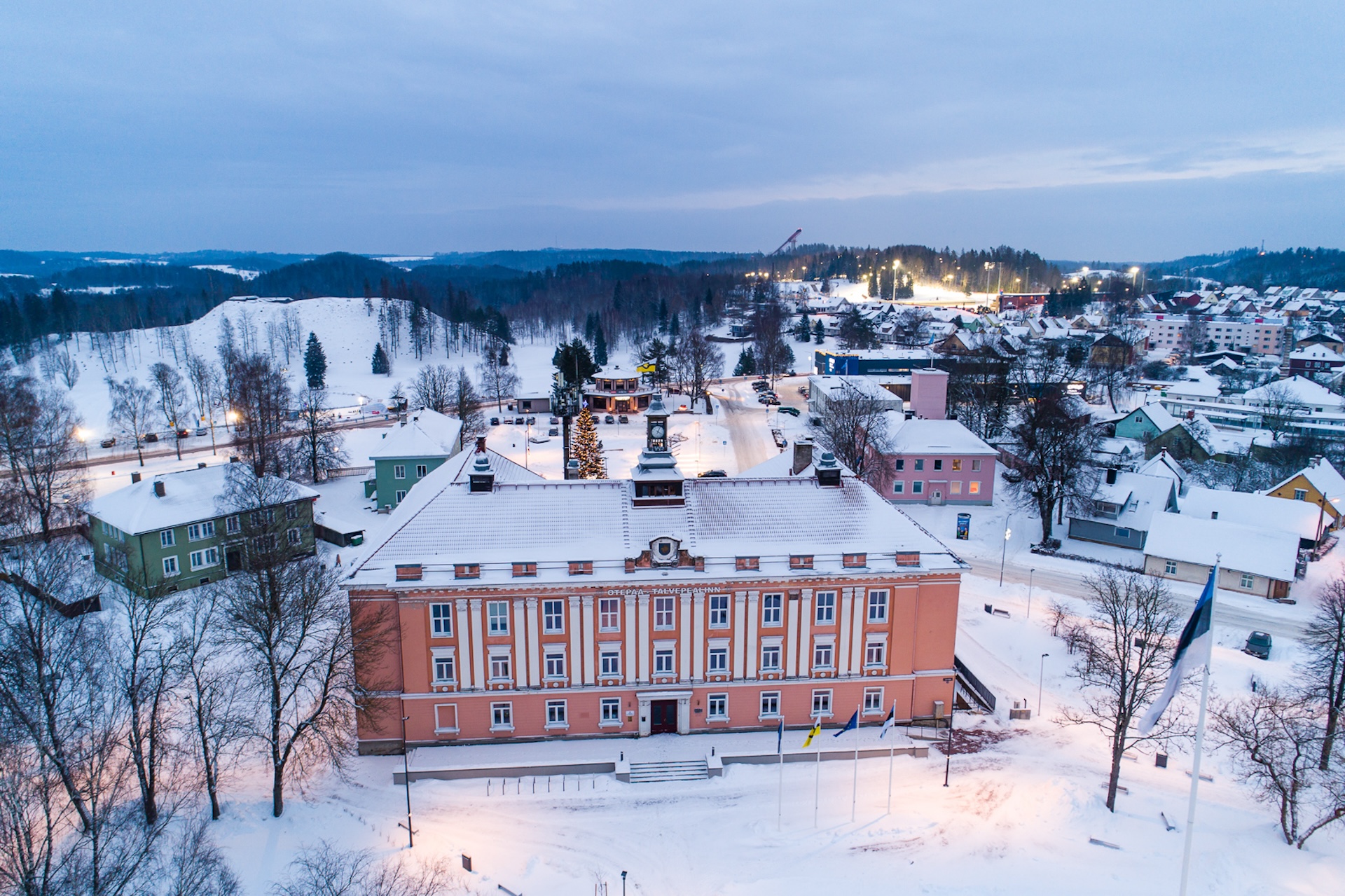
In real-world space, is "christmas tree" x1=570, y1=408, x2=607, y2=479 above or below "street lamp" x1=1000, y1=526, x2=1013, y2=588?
above

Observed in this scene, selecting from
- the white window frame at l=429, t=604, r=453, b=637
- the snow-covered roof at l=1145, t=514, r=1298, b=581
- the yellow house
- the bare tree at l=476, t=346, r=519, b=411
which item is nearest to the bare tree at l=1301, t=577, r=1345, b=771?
the snow-covered roof at l=1145, t=514, r=1298, b=581

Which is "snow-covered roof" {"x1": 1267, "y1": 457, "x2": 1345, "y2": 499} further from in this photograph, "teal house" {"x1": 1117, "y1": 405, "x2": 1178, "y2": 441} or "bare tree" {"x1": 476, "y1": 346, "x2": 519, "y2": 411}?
"bare tree" {"x1": 476, "y1": 346, "x2": 519, "y2": 411}

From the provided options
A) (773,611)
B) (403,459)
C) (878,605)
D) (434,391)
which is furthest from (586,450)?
(434,391)

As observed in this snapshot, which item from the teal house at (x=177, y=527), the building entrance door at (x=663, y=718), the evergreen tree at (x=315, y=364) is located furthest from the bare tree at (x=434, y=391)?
the building entrance door at (x=663, y=718)

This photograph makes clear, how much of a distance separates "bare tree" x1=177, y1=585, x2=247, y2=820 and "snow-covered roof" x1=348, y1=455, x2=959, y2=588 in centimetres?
587

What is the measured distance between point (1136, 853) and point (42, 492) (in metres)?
60.7

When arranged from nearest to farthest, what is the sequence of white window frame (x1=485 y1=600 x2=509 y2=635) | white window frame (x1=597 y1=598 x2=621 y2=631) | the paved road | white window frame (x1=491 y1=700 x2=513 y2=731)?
white window frame (x1=485 y1=600 x2=509 y2=635), white window frame (x1=597 y1=598 x2=621 y2=631), white window frame (x1=491 y1=700 x2=513 y2=731), the paved road

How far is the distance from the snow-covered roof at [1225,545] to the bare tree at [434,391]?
66.4m

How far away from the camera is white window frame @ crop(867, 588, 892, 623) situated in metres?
31.6

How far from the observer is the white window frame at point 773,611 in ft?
102

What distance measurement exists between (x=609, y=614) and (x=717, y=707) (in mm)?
6113

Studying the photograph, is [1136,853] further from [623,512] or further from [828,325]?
[828,325]

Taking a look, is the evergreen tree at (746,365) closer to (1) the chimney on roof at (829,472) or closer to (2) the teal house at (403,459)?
(2) the teal house at (403,459)

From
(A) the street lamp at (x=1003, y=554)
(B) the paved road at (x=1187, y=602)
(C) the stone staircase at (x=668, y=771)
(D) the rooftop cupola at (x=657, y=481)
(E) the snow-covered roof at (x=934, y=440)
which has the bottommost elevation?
(C) the stone staircase at (x=668, y=771)
